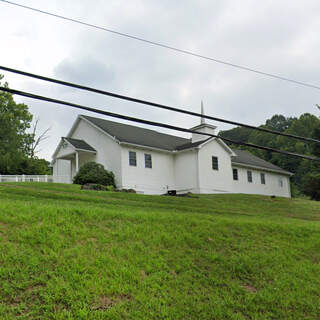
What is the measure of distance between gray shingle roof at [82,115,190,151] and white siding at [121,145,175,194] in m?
0.57

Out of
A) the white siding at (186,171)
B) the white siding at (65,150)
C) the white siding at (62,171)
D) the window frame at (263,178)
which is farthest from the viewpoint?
the window frame at (263,178)

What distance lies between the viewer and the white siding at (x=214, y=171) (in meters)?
27.5

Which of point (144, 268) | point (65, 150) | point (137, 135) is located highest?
point (137, 135)

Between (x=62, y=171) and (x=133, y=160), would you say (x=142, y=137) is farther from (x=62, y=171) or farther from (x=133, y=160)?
(x=62, y=171)

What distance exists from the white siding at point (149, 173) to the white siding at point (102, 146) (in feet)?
1.51

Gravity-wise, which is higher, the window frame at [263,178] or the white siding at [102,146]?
the white siding at [102,146]

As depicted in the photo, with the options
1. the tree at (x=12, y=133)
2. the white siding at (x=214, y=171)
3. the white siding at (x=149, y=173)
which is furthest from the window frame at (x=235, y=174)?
the tree at (x=12, y=133)

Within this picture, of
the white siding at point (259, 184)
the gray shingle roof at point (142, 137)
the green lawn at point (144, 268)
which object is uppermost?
the gray shingle roof at point (142, 137)

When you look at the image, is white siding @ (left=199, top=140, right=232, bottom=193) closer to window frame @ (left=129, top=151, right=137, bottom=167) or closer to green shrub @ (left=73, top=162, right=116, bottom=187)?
window frame @ (left=129, top=151, right=137, bottom=167)

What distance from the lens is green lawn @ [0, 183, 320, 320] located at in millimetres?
6219

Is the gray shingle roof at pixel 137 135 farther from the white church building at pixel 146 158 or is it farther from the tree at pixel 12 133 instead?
the tree at pixel 12 133

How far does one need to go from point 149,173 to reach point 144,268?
739 inches

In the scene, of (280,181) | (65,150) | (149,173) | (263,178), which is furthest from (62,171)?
(280,181)

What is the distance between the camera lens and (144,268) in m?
7.59
